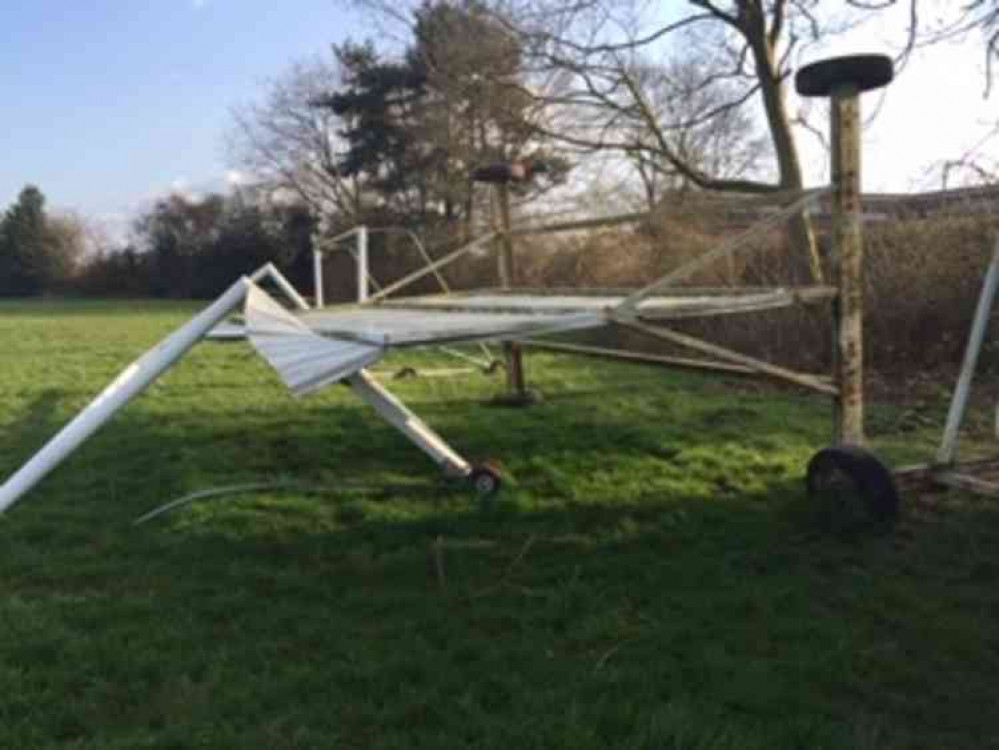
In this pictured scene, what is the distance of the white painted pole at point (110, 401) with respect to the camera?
3193 millimetres

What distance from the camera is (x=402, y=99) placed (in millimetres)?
29094

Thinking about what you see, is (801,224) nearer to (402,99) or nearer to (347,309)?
(347,309)

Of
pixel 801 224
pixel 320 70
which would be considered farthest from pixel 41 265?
pixel 801 224

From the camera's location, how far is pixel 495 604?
2949 mm

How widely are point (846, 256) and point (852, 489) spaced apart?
903 mm

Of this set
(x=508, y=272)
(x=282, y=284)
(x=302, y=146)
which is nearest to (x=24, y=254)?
(x=302, y=146)

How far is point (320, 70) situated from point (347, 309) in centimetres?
3037

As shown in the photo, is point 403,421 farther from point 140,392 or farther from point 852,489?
point 852,489

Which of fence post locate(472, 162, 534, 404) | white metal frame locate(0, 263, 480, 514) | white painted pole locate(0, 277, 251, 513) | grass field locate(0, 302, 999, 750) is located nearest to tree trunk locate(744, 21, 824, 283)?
fence post locate(472, 162, 534, 404)

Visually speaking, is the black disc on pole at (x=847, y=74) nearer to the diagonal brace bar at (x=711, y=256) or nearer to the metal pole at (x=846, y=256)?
the metal pole at (x=846, y=256)

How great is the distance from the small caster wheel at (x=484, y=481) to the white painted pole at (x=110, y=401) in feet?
4.12

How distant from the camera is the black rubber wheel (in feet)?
11.0

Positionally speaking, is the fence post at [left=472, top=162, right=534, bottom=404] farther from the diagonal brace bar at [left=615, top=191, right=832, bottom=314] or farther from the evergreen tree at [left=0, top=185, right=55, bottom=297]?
the evergreen tree at [left=0, top=185, right=55, bottom=297]

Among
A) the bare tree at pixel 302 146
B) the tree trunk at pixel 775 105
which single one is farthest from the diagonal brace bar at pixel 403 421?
the bare tree at pixel 302 146
